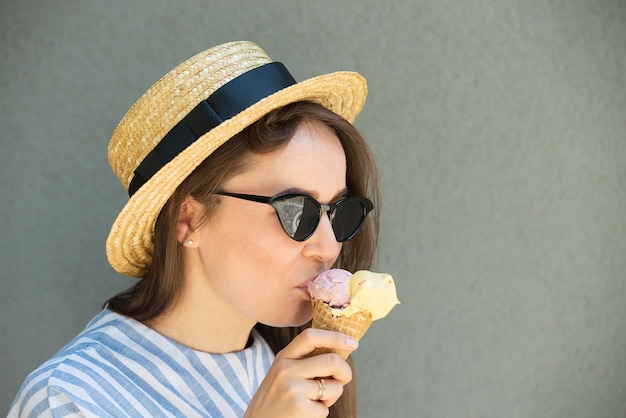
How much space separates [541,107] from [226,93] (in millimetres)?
1650

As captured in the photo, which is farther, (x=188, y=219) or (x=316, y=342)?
(x=188, y=219)

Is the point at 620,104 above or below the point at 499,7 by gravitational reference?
below

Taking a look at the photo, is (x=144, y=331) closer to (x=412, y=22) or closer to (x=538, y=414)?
(x=412, y=22)

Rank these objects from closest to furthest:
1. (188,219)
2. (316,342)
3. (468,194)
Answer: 1. (316,342)
2. (188,219)
3. (468,194)

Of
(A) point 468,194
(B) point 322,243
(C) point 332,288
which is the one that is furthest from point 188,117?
(A) point 468,194

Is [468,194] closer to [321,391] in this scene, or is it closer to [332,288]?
[332,288]

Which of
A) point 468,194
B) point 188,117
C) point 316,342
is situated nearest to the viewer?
point 316,342

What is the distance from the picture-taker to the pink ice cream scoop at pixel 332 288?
1916 mm

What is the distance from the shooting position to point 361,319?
1.95 meters

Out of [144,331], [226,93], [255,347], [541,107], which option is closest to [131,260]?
[144,331]

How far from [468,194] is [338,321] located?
1377 mm

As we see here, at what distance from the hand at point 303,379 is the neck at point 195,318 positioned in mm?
411

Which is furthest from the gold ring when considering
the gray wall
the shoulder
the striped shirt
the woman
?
the gray wall

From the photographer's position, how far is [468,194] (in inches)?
121
